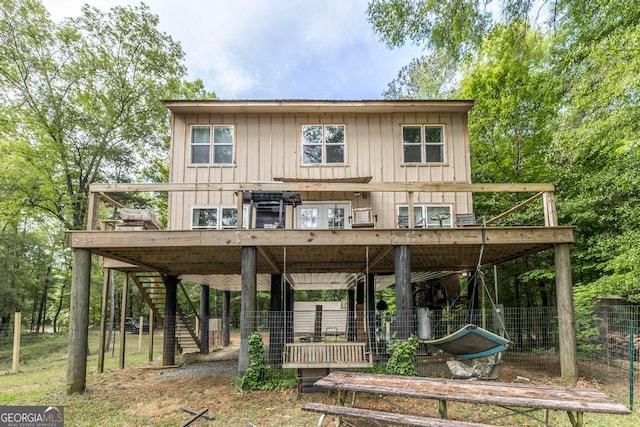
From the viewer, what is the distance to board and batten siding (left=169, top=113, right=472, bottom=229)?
984 centimetres

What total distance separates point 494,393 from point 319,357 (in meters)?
2.95

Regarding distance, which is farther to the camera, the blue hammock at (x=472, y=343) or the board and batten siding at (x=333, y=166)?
the board and batten siding at (x=333, y=166)

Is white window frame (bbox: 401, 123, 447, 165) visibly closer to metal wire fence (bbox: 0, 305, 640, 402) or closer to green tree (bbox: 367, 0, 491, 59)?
green tree (bbox: 367, 0, 491, 59)

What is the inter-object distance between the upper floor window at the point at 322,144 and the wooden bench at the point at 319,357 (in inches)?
212

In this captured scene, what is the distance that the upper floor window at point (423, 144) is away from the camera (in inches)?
400

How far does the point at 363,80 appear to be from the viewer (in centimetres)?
3050

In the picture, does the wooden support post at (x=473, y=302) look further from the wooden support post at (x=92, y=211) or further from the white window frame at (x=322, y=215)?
the wooden support post at (x=92, y=211)

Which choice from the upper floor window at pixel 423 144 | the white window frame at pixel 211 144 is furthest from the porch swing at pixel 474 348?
the white window frame at pixel 211 144

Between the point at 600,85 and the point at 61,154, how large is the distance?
64.2ft

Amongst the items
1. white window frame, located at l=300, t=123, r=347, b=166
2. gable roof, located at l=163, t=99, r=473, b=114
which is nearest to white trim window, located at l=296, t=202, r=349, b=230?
white window frame, located at l=300, t=123, r=347, b=166

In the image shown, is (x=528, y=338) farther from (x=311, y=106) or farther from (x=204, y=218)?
(x=204, y=218)

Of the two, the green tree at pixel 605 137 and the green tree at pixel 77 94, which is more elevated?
the green tree at pixel 77 94

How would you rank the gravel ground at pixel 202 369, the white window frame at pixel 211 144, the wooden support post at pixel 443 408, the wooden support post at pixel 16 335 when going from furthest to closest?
the white window frame at pixel 211 144 < the wooden support post at pixel 16 335 < the gravel ground at pixel 202 369 < the wooden support post at pixel 443 408
